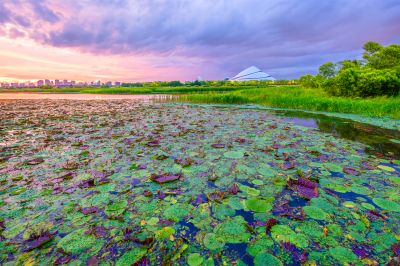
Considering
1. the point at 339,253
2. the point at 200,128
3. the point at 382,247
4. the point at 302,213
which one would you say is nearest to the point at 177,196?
the point at 302,213

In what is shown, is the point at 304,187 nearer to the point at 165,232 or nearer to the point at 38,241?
the point at 165,232

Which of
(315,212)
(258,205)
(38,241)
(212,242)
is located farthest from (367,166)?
(38,241)

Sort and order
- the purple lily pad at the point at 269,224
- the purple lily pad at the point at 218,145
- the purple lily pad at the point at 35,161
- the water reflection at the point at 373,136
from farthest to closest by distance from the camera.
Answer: the purple lily pad at the point at 218,145
the water reflection at the point at 373,136
the purple lily pad at the point at 35,161
the purple lily pad at the point at 269,224

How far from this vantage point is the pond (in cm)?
178

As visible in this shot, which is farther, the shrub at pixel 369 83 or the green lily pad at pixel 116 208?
the shrub at pixel 369 83

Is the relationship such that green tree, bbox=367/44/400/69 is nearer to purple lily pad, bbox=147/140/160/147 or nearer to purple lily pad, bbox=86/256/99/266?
purple lily pad, bbox=147/140/160/147

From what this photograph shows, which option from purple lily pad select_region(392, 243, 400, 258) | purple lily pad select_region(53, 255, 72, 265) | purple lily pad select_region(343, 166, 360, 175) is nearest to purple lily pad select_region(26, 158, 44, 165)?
purple lily pad select_region(53, 255, 72, 265)

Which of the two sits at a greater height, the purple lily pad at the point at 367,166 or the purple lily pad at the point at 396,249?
the purple lily pad at the point at 367,166

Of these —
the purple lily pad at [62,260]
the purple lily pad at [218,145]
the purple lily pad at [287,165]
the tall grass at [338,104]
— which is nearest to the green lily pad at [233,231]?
the purple lily pad at [62,260]

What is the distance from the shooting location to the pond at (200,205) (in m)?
1.78

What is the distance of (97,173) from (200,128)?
4.20 m

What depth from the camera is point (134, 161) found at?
3938mm

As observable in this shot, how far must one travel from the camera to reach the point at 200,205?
8.22 feet

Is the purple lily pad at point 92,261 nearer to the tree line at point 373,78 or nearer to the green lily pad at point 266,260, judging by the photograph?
the green lily pad at point 266,260
